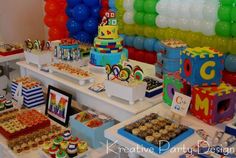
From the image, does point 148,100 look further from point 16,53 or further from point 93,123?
point 16,53

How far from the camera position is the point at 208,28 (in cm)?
280

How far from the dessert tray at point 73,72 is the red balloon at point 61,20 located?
1796mm

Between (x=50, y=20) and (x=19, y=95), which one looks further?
(x=50, y=20)

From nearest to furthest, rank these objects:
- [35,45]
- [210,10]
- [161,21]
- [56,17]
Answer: [35,45]
[210,10]
[161,21]
[56,17]

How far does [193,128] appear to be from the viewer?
1.41 meters

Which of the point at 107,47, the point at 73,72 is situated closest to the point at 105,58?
the point at 107,47

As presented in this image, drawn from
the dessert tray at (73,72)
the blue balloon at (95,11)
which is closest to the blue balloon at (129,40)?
the blue balloon at (95,11)

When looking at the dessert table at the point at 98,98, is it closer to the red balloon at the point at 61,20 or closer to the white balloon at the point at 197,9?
the white balloon at the point at 197,9

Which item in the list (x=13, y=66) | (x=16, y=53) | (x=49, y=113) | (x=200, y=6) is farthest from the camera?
(x=13, y=66)

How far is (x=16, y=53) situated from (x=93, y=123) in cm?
171

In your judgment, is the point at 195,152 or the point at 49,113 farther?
the point at 49,113

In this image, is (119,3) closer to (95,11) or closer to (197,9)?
(95,11)

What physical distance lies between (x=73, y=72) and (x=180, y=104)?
0.86m

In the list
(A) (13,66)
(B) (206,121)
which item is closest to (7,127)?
(B) (206,121)
